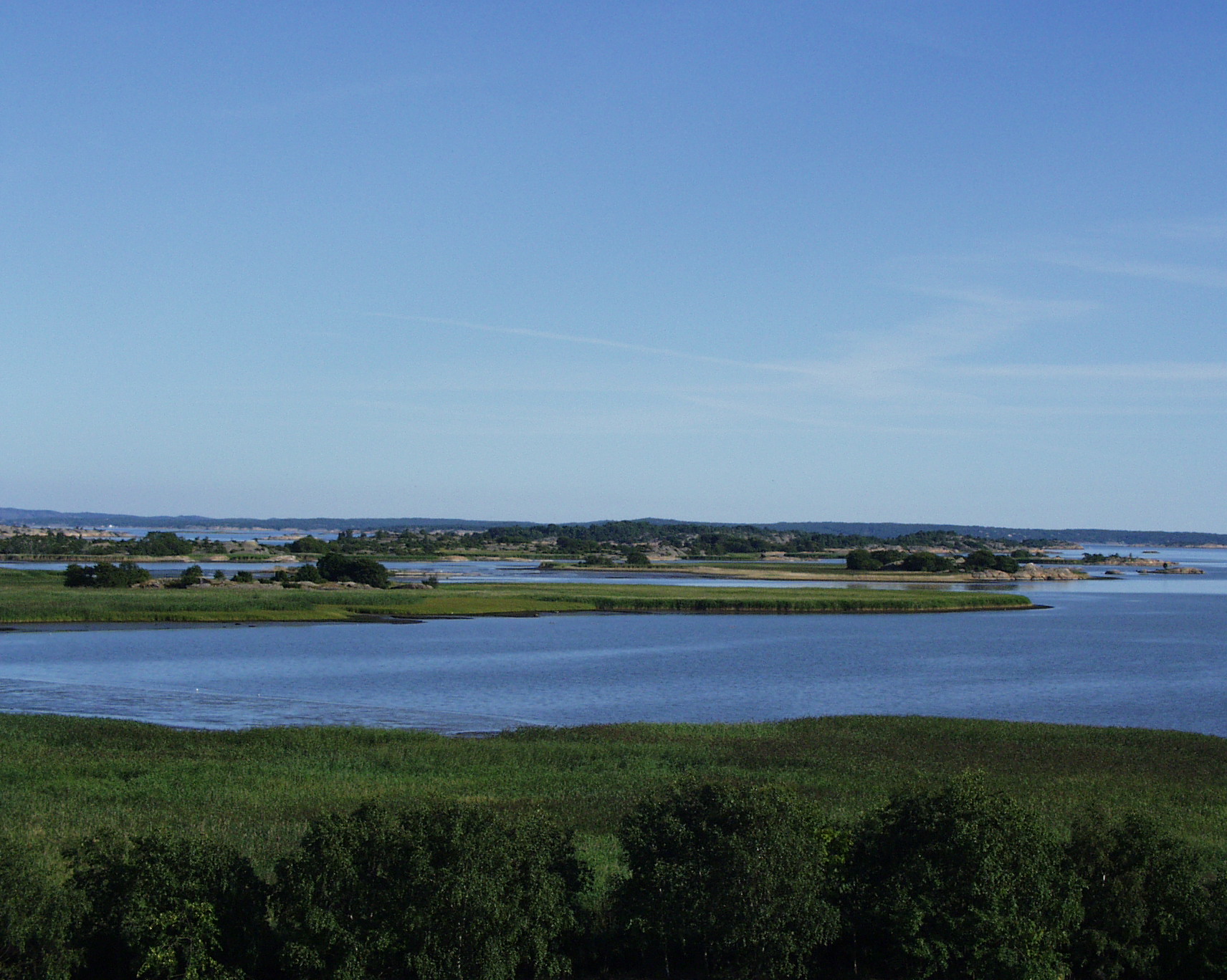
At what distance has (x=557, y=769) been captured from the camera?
26.4m

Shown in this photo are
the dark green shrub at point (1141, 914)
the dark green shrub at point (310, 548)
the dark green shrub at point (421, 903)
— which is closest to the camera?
the dark green shrub at point (421, 903)

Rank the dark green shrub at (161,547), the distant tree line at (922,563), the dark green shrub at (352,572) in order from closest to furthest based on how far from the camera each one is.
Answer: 1. the dark green shrub at (352,572)
2. the distant tree line at (922,563)
3. the dark green shrub at (161,547)

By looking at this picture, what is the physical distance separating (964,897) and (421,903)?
594 cm

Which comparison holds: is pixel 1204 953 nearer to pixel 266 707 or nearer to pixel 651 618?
pixel 266 707

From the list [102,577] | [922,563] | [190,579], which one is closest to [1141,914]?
[190,579]

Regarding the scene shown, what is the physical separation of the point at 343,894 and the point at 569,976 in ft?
8.92

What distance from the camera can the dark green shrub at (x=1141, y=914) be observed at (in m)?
13.5

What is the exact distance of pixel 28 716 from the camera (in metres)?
33.5

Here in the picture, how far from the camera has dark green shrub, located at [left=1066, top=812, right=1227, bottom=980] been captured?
13469 millimetres

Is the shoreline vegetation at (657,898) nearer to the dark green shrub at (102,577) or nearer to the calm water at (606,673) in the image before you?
the calm water at (606,673)

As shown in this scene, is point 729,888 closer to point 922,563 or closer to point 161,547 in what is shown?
point 922,563

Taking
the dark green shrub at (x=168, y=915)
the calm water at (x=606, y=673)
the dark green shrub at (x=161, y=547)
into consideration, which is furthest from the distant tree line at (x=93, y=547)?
the dark green shrub at (x=168, y=915)

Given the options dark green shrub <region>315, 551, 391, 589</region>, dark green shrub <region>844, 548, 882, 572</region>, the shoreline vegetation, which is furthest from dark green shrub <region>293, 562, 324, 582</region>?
the shoreline vegetation

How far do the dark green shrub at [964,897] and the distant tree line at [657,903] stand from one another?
1.0 inches
